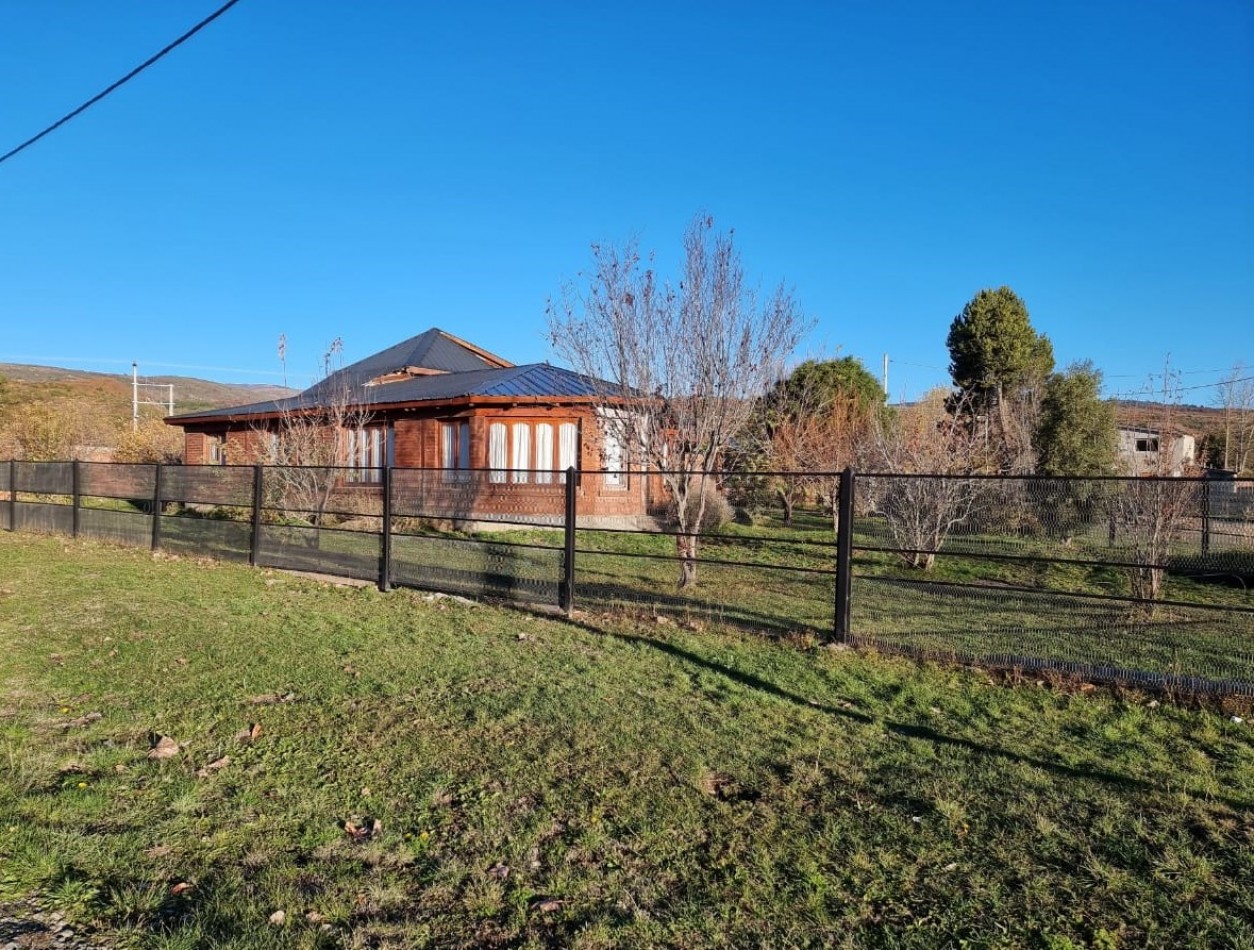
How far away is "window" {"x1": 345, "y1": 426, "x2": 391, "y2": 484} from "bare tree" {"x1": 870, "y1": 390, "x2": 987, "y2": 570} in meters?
12.3

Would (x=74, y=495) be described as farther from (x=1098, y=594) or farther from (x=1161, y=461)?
(x=1161, y=461)

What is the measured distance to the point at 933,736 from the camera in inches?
185

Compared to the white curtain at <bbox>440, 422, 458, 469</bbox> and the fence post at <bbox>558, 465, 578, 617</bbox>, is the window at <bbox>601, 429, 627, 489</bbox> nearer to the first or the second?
the fence post at <bbox>558, 465, 578, 617</bbox>

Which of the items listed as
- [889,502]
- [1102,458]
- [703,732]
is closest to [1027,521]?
[703,732]

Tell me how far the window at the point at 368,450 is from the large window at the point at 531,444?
10.9 ft

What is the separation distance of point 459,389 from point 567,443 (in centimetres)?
368

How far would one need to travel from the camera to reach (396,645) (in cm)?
689

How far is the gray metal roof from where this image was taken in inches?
716

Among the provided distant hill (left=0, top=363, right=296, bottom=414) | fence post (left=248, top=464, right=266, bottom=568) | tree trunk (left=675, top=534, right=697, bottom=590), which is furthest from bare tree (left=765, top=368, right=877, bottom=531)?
distant hill (left=0, top=363, right=296, bottom=414)

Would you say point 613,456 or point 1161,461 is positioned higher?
point 1161,461

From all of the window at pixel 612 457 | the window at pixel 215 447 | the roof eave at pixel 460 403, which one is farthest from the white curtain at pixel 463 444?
the window at pixel 215 447

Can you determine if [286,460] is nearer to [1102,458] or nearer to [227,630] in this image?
[227,630]

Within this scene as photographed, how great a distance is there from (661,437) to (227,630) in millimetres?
6122

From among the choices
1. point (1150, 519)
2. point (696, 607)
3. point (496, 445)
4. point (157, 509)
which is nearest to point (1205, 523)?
point (1150, 519)
